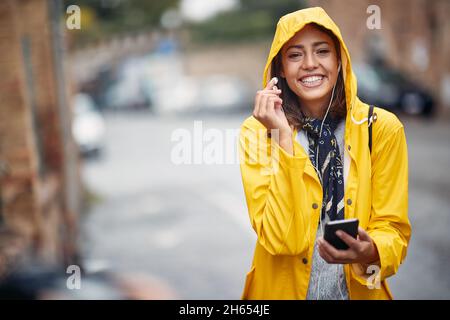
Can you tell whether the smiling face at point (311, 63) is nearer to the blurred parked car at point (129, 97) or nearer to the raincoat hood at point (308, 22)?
the raincoat hood at point (308, 22)

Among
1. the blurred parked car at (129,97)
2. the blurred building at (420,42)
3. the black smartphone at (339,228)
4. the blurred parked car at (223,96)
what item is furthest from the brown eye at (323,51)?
the blurred parked car at (129,97)

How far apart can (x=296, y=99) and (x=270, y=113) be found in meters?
0.29

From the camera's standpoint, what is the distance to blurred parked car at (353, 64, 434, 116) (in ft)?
50.3

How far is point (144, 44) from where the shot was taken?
124 feet

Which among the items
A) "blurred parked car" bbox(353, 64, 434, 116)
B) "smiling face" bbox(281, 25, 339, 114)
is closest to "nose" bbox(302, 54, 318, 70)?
"smiling face" bbox(281, 25, 339, 114)

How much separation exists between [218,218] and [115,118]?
1662cm

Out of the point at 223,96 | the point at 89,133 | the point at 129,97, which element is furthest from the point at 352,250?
the point at 129,97

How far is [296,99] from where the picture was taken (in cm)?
220

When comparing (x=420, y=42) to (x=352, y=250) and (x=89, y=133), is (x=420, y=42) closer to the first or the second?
(x=89, y=133)

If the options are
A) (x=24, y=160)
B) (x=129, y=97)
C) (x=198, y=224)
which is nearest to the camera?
(x=24, y=160)

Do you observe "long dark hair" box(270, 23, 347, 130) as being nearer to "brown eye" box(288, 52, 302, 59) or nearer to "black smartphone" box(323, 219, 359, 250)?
"brown eye" box(288, 52, 302, 59)
